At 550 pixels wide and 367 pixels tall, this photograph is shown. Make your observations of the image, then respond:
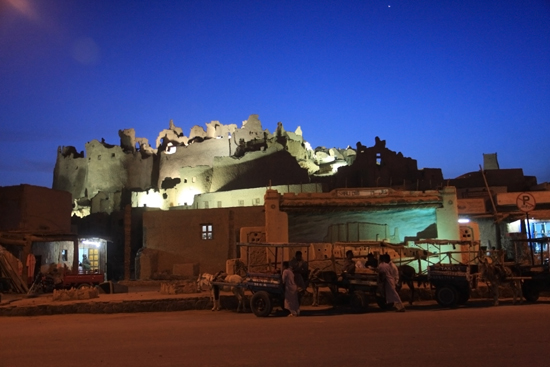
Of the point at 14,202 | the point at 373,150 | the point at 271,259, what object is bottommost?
the point at 271,259

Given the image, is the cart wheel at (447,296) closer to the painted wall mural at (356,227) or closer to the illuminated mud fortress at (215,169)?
the painted wall mural at (356,227)

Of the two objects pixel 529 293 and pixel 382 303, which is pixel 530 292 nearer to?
pixel 529 293

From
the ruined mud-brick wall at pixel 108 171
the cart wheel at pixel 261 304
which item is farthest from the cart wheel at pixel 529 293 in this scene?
the ruined mud-brick wall at pixel 108 171

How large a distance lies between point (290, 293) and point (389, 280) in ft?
8.37

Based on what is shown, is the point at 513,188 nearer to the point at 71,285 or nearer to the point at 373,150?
the point at 373,150

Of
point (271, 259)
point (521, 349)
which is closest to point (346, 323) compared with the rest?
point (521, 349)

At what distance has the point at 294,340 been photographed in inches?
322

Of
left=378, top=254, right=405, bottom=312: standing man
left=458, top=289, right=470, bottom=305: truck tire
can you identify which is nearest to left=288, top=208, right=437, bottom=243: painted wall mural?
left=458, top=289, right=470, bottom=305: truck tire

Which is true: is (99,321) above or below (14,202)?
below

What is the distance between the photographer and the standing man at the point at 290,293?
12.0 m

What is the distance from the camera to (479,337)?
26.6ft

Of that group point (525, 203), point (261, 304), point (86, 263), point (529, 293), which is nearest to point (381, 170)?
point (86, 263)

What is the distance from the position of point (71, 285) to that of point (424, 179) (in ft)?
110

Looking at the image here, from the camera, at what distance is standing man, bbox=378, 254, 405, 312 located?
1242 centimetres
